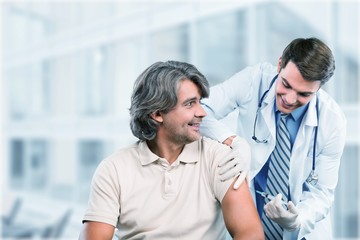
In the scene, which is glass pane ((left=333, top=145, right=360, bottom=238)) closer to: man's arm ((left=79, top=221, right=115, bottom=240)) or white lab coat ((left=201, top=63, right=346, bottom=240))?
white lab coat ((left=201, top=63, right=346, bottom=240))

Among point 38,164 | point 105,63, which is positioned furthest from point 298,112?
point 38,164

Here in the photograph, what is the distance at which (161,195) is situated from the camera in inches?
59.9

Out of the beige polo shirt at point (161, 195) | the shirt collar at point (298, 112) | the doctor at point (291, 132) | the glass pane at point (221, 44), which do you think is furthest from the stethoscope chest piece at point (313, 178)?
the glass pane at point (221, 44)

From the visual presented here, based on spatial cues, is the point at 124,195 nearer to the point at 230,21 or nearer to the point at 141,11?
the point at 230,21

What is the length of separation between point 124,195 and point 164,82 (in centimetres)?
33

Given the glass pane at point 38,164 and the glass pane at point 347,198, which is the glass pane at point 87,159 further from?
the glass pane at point 347,198

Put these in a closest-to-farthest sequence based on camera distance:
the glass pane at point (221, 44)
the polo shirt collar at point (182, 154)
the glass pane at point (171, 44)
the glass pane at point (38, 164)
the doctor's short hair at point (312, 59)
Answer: the doctor's short hair at point (312, 59) → the polo shirt collar at point (182, 154) → the glass pane at point (221, 44) → the glass pane at point (171, 44) → the glass pane at point (38, 164)

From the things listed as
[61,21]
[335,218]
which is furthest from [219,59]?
[61,21]

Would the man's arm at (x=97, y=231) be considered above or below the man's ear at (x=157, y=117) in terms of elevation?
below

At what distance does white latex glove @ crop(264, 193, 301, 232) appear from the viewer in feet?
4.69

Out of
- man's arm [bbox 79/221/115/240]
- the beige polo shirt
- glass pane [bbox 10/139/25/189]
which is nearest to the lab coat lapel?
the beige polo shirt

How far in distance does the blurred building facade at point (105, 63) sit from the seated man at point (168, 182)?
7.42ft

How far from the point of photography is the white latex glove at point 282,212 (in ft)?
4.69

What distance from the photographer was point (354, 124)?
356 centimetres
